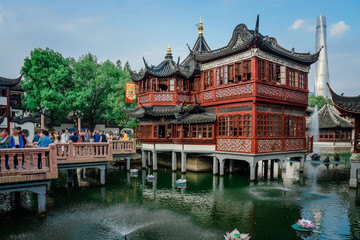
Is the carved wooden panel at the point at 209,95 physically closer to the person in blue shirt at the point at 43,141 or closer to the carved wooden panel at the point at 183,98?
the carved wooden panel at the point at 183,98

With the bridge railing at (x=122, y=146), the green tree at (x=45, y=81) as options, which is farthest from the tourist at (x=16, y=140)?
the green tree at (x=45, y=81)

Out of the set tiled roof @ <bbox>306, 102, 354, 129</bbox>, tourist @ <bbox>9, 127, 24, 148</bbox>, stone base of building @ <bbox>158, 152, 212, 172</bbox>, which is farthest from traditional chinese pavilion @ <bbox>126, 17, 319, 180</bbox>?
tiled roof @ <bbox>306, 102, 354, 129</bbox>

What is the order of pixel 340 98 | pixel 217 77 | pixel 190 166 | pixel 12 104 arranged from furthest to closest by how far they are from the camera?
pixel 12 104 → pixel 190 166 → pixel 217 77 → pixel 340 98

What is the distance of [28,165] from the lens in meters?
10.1

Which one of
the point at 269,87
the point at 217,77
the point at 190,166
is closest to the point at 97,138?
the point at 190,166

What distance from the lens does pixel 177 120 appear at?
21.4 m

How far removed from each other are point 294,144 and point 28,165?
18.6m

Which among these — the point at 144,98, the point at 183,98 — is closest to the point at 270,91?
the point at 183,98

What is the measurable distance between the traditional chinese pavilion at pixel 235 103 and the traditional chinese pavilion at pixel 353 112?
371 centimetres

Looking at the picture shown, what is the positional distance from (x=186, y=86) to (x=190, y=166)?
7285mm

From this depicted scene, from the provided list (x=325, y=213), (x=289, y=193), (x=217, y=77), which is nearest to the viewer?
(x=325, y=213)

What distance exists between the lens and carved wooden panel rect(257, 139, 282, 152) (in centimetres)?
1797

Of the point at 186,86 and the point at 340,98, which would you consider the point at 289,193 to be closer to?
the point at 340,98

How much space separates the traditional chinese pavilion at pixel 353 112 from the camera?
15.6m
